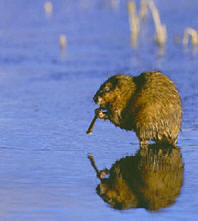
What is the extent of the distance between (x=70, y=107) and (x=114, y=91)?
A: 2.69 metres

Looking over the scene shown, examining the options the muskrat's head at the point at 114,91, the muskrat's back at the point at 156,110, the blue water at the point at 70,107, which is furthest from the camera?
the muskrat's head at the point at 114,91

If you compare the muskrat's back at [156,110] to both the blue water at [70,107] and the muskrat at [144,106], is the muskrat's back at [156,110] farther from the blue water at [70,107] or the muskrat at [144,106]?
the blue water at [70,107]

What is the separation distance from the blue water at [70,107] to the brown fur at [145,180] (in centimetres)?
11

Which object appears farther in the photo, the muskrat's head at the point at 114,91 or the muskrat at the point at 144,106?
the muskrat's head at the point at 114,91

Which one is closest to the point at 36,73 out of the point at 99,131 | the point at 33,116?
the point at 33,116

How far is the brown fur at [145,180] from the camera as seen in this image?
20.1ft

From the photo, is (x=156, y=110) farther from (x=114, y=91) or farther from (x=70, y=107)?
(x=70, y=107)

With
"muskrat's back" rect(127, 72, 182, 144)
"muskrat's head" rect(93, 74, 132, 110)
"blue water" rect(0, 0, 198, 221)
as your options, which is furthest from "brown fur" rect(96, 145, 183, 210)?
"muskrat's head" rect(93, 74, 132, 110)

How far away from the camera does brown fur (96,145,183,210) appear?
6129 millimetres

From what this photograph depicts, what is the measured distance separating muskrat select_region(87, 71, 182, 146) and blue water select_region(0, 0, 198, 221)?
0.27 m

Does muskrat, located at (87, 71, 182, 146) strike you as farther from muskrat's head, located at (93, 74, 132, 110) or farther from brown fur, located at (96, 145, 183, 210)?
Answer: brown fur, located at (96, 145, 183, 210)

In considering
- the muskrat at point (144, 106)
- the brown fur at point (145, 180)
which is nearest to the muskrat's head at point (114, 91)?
the muskrat at point (144, 106)

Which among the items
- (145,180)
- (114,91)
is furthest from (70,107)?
(145,180)

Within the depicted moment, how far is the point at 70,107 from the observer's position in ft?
36.2
